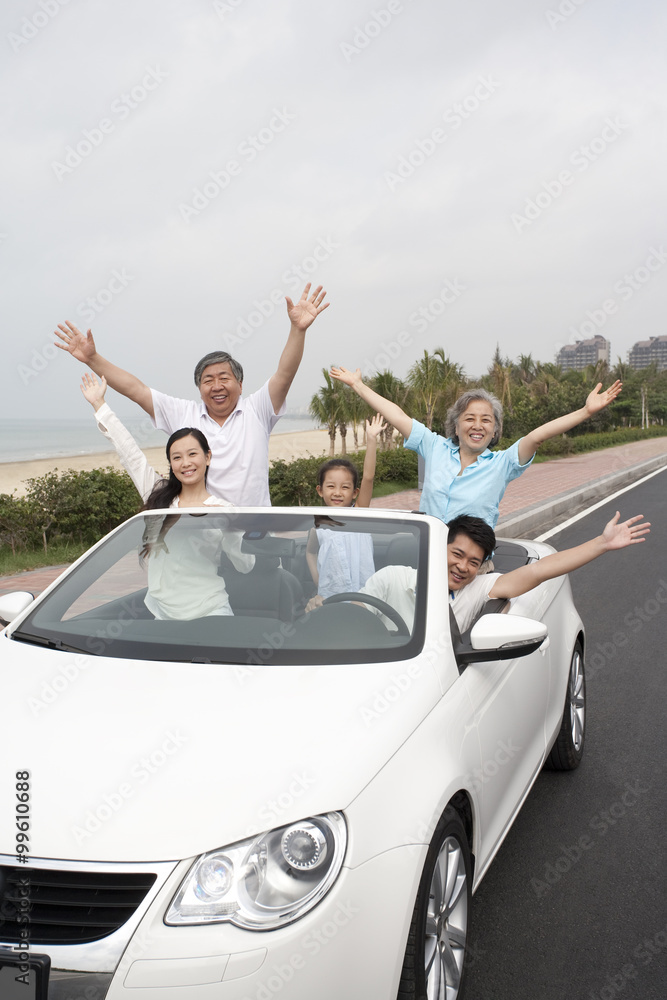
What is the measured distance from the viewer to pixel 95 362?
4469 millimetres

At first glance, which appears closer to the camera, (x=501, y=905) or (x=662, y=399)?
(x=501, y=905)

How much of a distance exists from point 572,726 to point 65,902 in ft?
8.96

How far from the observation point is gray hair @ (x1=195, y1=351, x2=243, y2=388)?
432cm

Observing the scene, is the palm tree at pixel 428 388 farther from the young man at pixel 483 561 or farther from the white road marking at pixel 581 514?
the young man at pixel 483 561

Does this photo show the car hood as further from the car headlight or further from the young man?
the young man

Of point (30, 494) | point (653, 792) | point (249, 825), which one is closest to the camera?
point (249, 825)

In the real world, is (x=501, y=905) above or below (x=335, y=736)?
below

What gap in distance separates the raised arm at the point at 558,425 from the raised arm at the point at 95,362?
196 cm

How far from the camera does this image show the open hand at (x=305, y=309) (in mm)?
4590

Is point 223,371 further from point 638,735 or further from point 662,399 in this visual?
point 662,399

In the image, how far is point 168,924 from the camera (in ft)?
5.52

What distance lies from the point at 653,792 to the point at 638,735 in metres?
0.65

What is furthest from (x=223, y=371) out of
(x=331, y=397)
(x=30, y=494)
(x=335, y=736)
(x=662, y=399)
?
(x=662, y=399)

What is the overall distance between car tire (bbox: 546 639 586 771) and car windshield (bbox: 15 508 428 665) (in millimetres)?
1387
